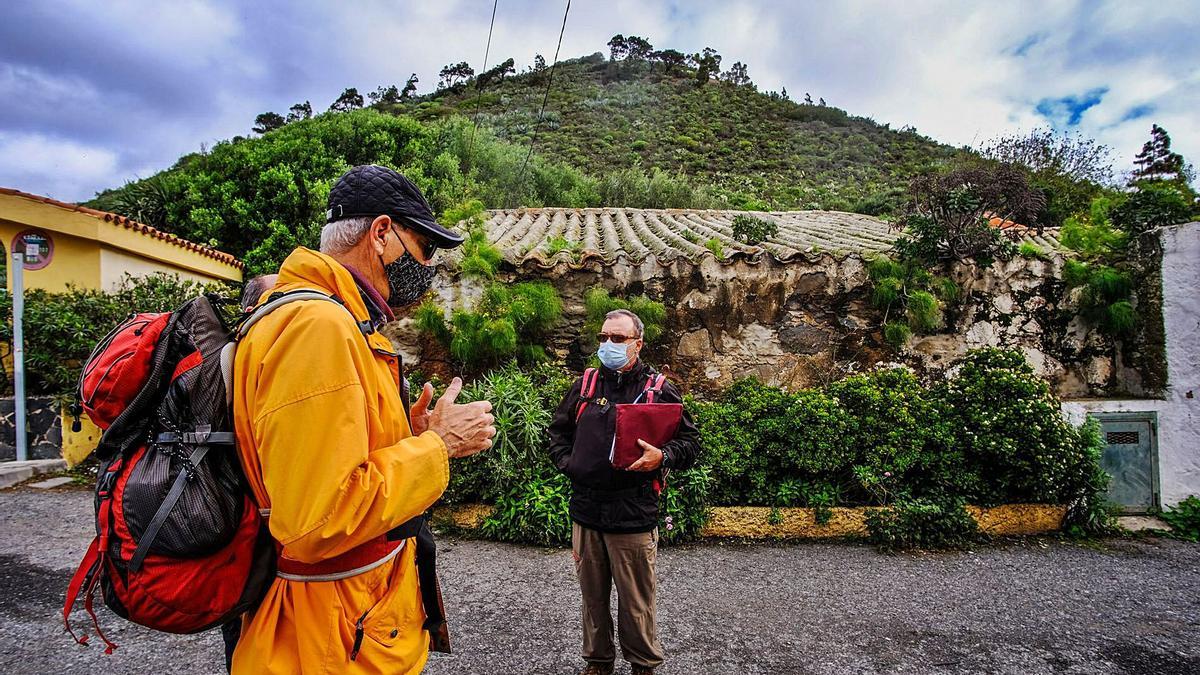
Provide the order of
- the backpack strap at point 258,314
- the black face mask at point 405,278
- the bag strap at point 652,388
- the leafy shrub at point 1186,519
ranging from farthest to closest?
the leafy shrub at point 1186,519
the bag strap at point 652,388
the black face mask at point 405,278
the backpack strap at point 258,314

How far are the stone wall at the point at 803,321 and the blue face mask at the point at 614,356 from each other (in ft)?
11.0

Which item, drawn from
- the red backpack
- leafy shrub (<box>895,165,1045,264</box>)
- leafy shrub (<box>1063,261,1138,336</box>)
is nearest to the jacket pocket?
the red backpack

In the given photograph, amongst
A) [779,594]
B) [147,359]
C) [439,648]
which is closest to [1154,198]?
[779,594]

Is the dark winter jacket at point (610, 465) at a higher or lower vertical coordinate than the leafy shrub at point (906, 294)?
lower

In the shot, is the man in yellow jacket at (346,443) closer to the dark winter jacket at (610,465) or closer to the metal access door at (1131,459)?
the dark winter jacket at (610,465)

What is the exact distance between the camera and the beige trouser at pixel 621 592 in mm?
2977

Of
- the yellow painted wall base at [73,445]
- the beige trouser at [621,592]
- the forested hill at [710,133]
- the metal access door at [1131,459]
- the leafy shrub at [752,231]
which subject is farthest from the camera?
the forested hill at [710,133]

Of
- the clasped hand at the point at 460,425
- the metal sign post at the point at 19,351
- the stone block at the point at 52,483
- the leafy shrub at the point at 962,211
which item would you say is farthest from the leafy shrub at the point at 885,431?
the metal sign post at the point at 19,351

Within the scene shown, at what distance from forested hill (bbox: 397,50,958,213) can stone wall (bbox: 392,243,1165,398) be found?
16.8 metres

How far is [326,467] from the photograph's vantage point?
120 centimetres

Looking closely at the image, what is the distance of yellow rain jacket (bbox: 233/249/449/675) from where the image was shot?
1.21m

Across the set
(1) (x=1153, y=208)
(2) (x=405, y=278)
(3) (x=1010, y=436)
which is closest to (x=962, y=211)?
(1) (x=1153, y=208)

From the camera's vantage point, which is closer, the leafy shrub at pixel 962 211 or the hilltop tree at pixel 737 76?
the leafy shrub at pixel 962 211

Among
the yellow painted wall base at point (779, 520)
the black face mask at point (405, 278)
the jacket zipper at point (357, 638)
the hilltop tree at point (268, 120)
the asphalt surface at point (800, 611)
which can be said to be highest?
the hilltop tree at point (268, 120)
